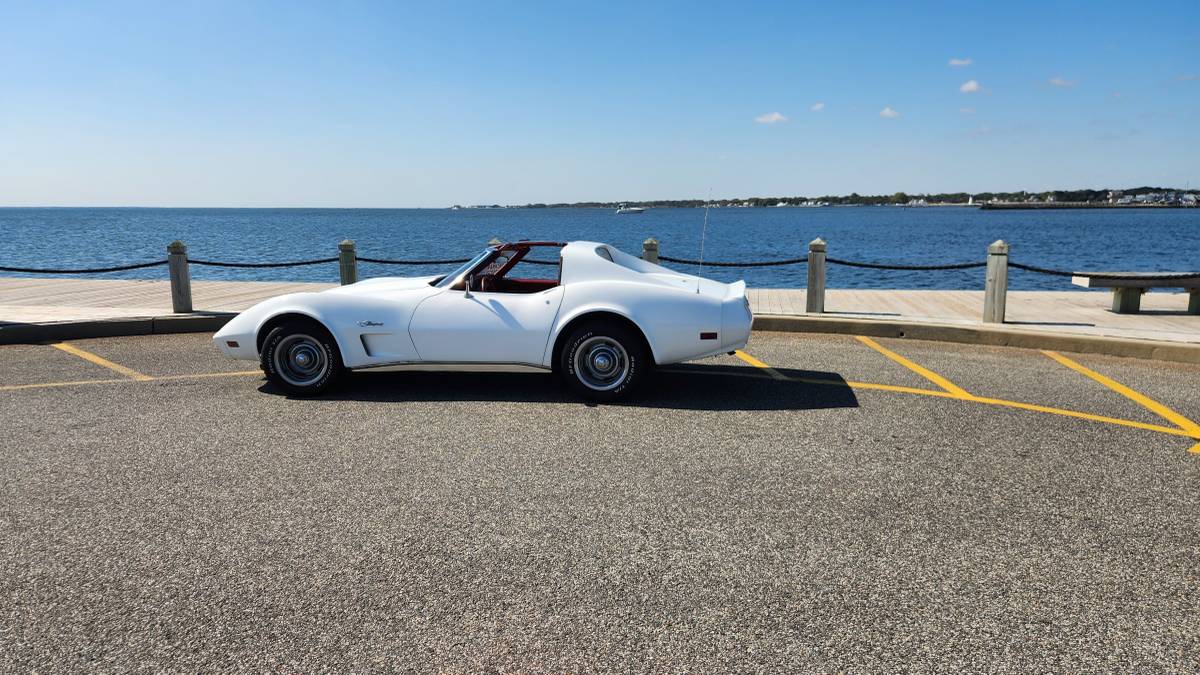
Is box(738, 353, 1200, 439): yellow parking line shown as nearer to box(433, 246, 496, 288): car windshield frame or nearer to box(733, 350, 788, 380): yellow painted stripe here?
box(733, 350, 788, 380): yellow painted stripe

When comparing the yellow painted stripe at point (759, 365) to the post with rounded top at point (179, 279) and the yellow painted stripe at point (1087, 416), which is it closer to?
the yellow painted stripe at point (1087, 416)

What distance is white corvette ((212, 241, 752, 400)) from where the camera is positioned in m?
6.55

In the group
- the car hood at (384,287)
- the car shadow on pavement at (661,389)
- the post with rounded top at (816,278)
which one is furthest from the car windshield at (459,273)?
the post with rounded top at (816,278)

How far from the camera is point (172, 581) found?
11.5 ft

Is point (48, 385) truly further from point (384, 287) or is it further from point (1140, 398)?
point (1140, 398)

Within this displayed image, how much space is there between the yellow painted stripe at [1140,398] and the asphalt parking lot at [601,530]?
0.13 feet

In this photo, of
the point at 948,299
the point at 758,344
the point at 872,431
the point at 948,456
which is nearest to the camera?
the point at 948,456

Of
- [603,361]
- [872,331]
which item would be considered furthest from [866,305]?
[603,361]

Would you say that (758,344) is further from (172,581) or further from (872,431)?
(172,581)

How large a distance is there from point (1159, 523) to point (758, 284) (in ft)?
95.9

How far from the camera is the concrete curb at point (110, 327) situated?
9.92m

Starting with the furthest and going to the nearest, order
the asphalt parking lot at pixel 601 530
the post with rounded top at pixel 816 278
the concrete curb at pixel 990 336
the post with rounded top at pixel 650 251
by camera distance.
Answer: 1. the post with rounded top at pixel 650 251
2. the post with rounded top at pixel 816 278
3. the concrete curb at pixel 990 336
4. the asphalt parking lot at pixel 601 530

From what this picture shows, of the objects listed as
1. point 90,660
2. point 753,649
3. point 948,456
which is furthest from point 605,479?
point 90,660

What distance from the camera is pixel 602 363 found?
6621 millimetres
